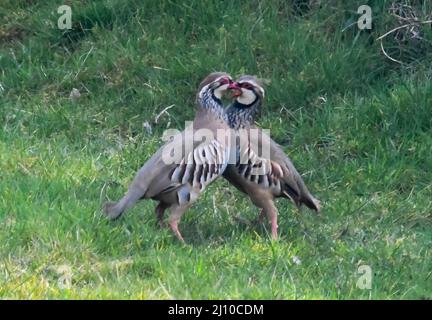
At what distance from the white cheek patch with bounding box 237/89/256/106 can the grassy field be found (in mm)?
756

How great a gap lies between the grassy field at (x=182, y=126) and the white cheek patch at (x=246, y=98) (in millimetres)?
756

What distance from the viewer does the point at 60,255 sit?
7.12 metres

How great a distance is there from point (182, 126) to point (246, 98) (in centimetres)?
164

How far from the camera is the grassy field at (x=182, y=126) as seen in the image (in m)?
7.01

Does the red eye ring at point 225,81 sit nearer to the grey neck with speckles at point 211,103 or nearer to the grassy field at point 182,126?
the grey neck with speckles at point 211,103

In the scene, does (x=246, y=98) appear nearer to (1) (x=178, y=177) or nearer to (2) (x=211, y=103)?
(2) (x=211, y=103)

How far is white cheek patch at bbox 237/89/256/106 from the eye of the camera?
8.28 m

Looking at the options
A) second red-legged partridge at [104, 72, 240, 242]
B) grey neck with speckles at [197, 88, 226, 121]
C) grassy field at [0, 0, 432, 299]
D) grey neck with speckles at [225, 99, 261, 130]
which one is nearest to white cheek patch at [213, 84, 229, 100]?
grey neck with speckles at [197, 88, 226, 121]

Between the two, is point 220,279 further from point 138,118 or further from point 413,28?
point 413,28

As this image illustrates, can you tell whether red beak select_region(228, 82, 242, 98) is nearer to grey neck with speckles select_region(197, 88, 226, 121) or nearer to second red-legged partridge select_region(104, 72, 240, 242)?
grey neck with speckles select_region(197, 88, 226, 121)

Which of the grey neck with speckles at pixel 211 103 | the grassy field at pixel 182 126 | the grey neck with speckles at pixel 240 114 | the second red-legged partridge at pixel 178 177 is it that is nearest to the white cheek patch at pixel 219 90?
the grey neck with speckles at pixel 211 103

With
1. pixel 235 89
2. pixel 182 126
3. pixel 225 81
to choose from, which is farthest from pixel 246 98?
pixel 182 126
